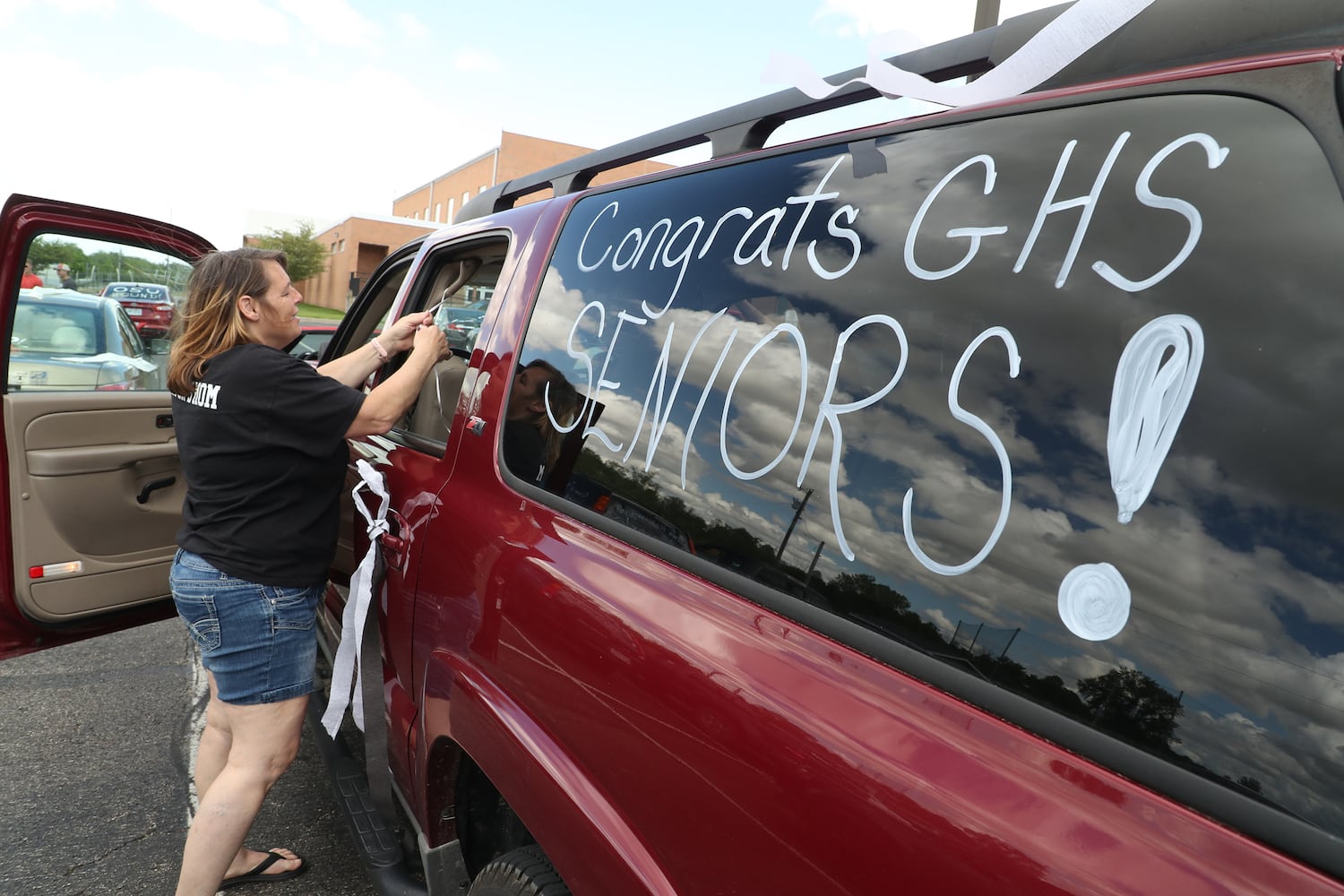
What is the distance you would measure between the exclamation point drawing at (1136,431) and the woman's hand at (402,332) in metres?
1.97

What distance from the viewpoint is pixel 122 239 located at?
10.7ft

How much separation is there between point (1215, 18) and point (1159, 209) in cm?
36

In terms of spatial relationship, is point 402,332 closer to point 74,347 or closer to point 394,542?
point 394,542

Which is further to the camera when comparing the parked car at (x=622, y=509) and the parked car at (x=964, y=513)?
the parked car at (x=622, y=509)

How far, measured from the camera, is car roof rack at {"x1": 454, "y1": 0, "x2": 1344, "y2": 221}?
92cm

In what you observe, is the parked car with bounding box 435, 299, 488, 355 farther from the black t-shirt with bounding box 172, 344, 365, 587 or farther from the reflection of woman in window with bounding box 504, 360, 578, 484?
the reflection of woman in window with bounding box 504, 360, 578, 484

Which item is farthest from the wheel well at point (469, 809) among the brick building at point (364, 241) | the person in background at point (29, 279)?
→ the brick building at point (364, 241)

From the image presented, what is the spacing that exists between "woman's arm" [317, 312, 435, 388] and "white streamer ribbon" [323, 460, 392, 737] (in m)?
0.30

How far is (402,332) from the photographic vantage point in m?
2.43

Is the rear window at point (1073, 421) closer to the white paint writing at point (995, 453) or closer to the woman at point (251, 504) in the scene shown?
the white paint writing at point (995, 453)

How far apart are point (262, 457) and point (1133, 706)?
2.04m

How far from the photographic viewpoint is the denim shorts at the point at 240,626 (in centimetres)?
214

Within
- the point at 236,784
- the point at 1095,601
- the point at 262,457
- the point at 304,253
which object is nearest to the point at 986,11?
the point at 262,457

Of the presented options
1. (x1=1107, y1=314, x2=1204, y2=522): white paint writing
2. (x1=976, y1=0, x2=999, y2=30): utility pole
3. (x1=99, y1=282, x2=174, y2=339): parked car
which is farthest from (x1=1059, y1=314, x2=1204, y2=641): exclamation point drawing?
(x1=976, y1=0, x2=999, y2=30): utility pole
